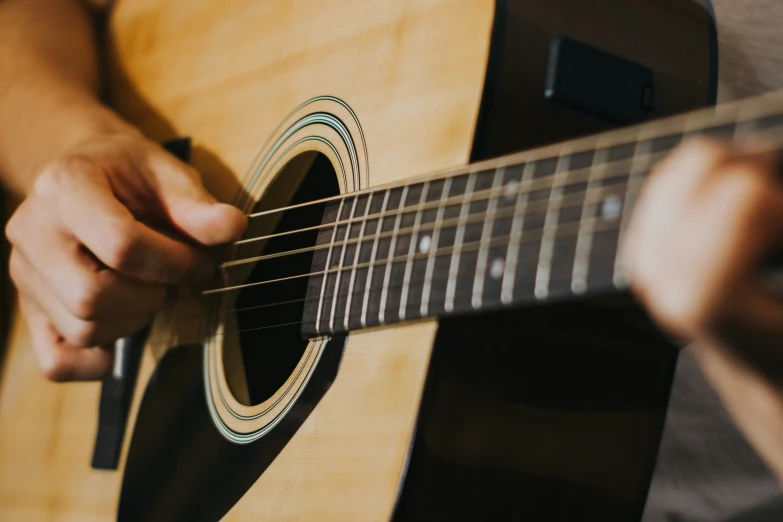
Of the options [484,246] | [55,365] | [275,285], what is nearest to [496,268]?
[484,246]

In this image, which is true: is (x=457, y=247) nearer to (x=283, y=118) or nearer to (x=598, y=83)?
(x=598, y=83)

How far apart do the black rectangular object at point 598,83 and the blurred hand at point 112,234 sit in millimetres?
332

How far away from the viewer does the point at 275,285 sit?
0.75 metres

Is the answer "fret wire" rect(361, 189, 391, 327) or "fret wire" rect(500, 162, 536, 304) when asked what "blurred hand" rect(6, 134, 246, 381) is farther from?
"fret wire" rect(500, 162, 536, 304)

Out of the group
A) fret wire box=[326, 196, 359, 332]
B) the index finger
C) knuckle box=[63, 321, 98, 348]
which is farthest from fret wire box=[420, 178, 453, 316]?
knuckle box=[63, 321, 98, 348]

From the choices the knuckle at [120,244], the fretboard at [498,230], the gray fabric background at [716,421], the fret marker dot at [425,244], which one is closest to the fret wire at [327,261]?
the fretboard at [498,230]

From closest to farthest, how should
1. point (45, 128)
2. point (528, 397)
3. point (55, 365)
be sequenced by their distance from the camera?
point (528, 397)
point (55, 365)
point (45, 128)

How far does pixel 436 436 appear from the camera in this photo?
52cm

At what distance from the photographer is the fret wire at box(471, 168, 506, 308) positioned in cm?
48

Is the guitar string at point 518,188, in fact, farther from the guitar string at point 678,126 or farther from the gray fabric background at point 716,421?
the gray fabric background at point 716,421

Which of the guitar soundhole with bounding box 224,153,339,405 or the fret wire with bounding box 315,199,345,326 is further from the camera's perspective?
the guitar soundhole with bounding box 224,153,339,405

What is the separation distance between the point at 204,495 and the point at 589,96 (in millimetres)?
495

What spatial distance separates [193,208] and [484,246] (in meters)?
0.37

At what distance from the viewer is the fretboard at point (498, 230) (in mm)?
400
